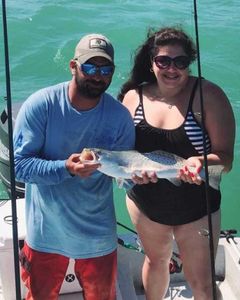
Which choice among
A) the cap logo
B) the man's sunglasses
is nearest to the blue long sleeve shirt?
the cap logo

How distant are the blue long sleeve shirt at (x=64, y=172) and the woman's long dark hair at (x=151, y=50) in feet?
1.54

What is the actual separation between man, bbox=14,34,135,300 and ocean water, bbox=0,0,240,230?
623 centimetres

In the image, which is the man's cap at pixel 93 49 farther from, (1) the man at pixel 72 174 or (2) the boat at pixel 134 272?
(2) the boat at pixel 134 272

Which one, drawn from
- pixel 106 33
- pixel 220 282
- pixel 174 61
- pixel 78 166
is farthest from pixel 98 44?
pixel 106 33

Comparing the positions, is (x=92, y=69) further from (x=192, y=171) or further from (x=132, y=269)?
(x=132, y=269)

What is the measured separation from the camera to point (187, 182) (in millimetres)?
3012

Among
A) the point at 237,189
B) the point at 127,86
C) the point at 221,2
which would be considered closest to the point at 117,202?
the point at 237,189

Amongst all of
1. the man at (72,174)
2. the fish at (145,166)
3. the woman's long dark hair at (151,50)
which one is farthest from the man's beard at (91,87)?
the woman's long dark hair at (151,50)

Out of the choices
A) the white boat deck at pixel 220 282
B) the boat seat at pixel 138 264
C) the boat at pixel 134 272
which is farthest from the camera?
the boat seat at pixel 138 264

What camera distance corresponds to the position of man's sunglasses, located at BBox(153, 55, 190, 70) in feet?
9.69

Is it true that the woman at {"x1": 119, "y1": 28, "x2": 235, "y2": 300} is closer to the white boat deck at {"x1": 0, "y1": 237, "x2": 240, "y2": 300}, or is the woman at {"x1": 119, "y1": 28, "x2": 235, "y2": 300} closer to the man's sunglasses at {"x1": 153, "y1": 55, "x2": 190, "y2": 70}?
the man's sunglasses at {"x1": 153, "y1": 55, "x2": 190, "y2": 70}

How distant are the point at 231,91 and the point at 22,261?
7.70m

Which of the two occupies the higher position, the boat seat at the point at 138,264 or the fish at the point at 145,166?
the fish at the point at 145,166

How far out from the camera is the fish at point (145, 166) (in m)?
2.71
